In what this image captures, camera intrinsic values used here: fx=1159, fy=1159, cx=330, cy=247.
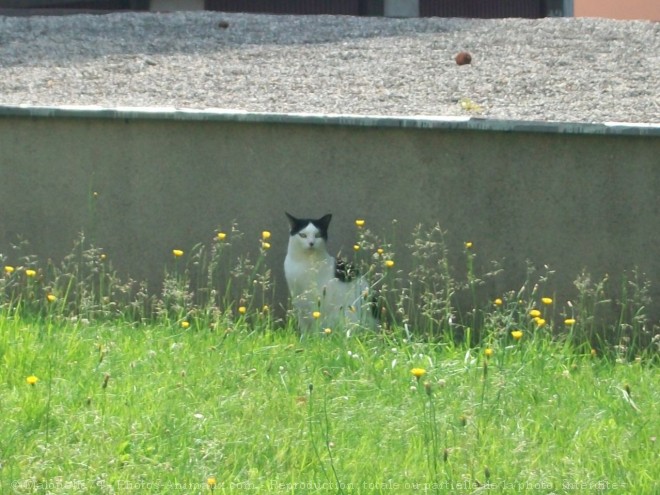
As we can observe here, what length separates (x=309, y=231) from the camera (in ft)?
17.9

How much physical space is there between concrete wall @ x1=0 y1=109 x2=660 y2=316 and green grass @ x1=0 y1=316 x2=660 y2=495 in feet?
2.36

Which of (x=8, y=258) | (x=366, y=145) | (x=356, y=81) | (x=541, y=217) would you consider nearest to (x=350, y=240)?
(x=366, y=145)

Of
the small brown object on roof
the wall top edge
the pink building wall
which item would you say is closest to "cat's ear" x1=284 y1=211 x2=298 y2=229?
the wall top edge

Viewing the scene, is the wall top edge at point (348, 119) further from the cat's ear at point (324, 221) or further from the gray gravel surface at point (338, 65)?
the gray gravel surface at point (338, 65)

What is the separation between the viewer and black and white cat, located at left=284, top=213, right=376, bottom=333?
5402 mm

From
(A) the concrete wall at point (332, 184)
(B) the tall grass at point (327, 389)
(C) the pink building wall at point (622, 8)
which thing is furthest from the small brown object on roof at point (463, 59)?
(C) the pink building wall at point (622, 8)

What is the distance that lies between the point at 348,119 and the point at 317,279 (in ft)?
2.60

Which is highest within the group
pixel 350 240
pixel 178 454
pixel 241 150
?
pixel 241 150

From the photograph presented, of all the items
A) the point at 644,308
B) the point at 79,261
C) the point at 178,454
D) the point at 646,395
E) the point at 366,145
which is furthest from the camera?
the point at 79,261

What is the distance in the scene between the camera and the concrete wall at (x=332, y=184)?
17.5 feet

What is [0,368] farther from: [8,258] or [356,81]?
[356,81]

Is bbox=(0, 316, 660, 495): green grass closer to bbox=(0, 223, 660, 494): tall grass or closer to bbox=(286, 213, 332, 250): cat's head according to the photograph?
bbox=(0, 223, 660, 494): tall grass

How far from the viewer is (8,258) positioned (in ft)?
20.5

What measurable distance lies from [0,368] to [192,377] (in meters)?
0.73
